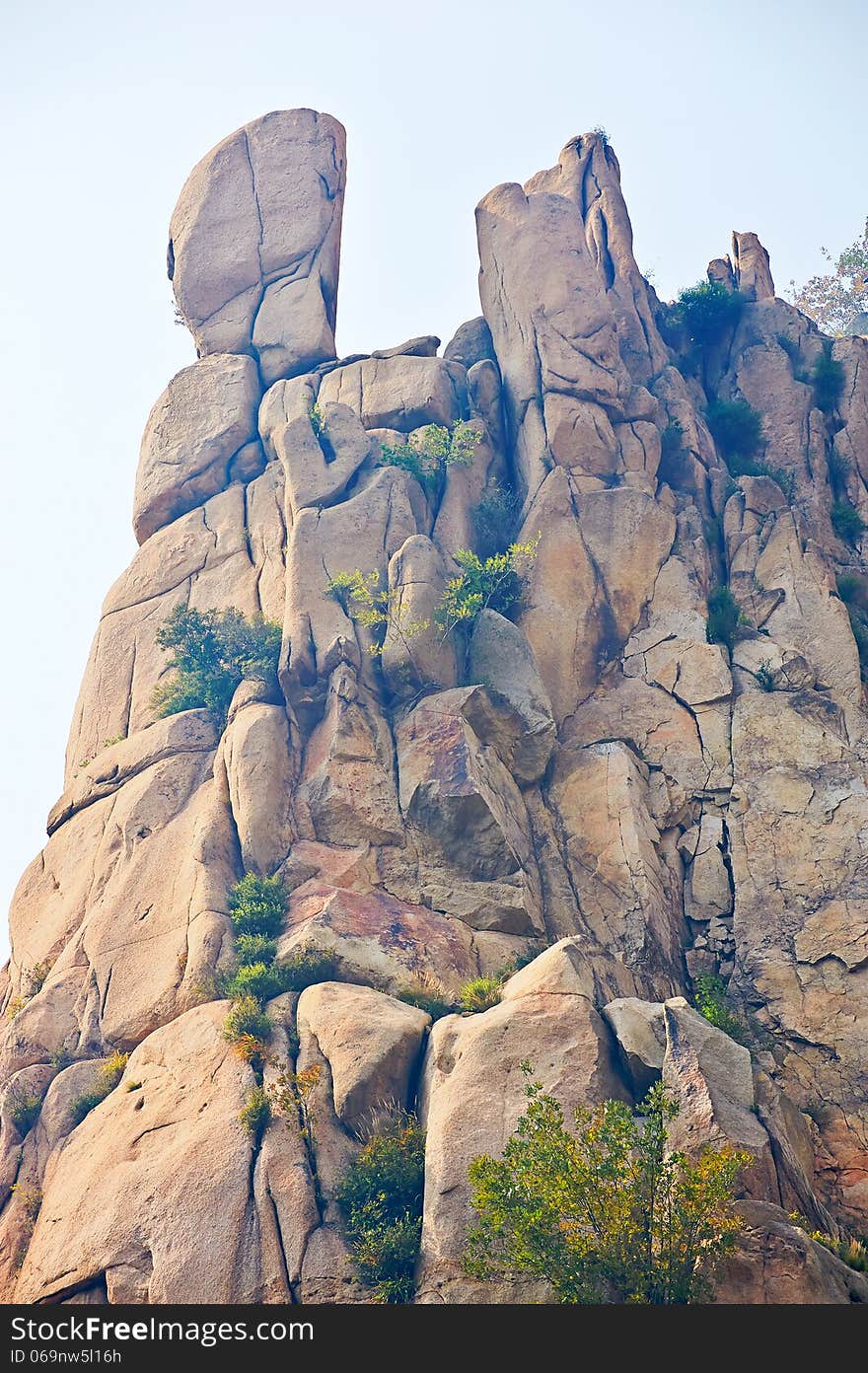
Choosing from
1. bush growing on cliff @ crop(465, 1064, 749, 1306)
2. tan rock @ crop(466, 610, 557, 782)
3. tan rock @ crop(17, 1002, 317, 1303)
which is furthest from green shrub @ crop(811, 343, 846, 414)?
tan rock @ crop(17, 1002, 317, 1303)

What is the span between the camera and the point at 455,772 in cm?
3609

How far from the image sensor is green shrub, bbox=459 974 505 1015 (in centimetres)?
3084

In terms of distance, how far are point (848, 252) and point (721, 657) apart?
5717 centimetres

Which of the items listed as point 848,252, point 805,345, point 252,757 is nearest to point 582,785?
point 252,757

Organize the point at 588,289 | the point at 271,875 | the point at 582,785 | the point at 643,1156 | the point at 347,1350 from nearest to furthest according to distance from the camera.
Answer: the point at 347,1350, the point at 643,1156, the point at 271,875, the point at 582,785, the point at 588,289

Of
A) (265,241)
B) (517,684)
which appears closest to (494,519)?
(517,684)

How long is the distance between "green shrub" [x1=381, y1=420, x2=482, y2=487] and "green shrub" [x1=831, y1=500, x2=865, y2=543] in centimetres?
1335

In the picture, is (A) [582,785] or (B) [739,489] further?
(B) [739,489]

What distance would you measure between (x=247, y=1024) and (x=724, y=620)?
20813 millimetres

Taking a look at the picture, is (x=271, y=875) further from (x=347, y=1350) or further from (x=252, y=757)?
(x=347, y=1350)

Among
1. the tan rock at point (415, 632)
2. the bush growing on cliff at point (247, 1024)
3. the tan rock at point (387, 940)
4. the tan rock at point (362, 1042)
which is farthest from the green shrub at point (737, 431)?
the bush growing on cliff at point (247, 1024)

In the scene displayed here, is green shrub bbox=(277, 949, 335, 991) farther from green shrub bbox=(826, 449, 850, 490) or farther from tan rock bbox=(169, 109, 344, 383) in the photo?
green shrub bbox=(826, 449, 850, 490)

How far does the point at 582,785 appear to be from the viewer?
39.0m

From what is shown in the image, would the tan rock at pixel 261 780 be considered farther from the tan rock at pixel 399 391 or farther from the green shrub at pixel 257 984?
the tan rock at pixel 399 391
